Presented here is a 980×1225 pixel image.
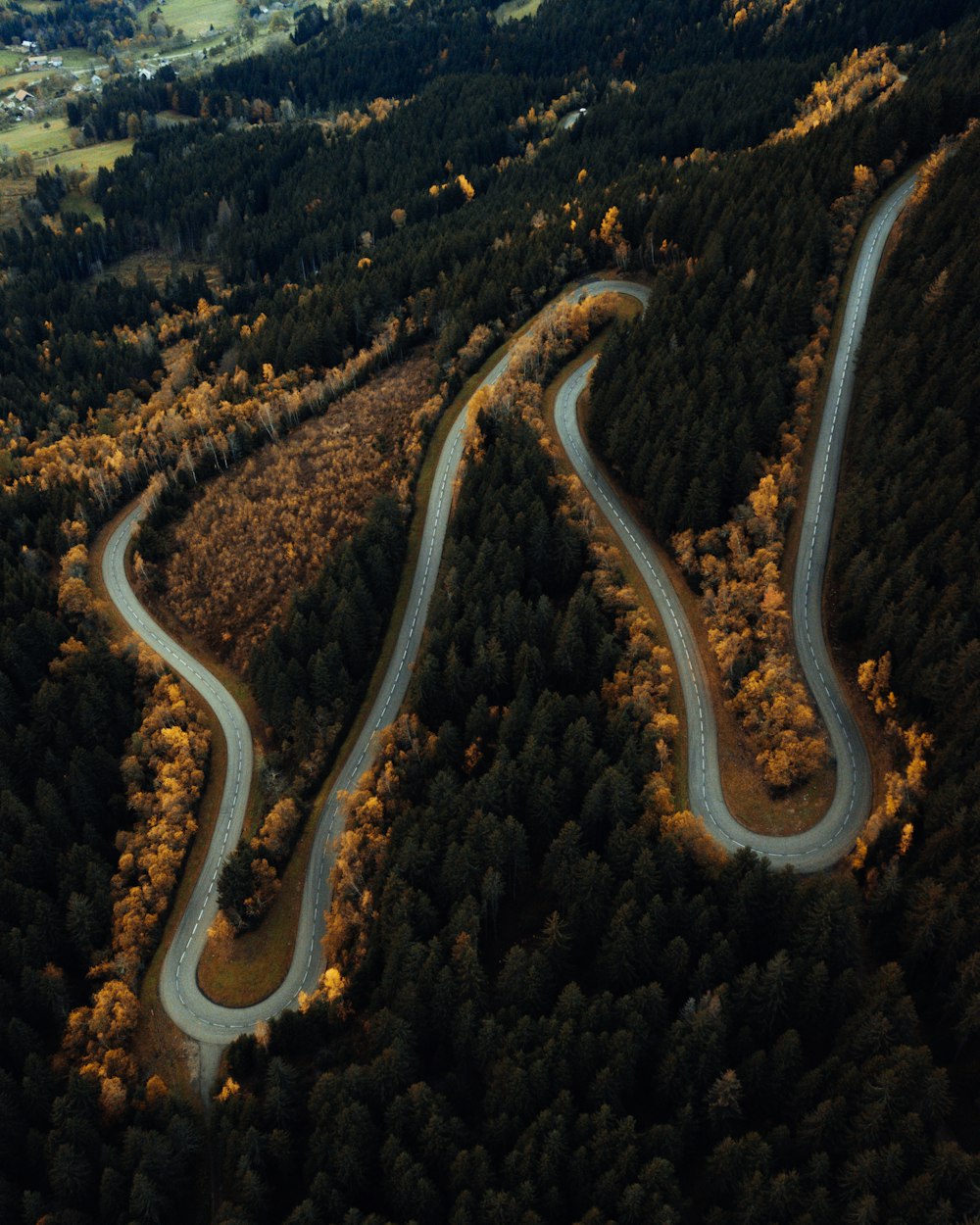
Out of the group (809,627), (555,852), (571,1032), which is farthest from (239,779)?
(809,627)

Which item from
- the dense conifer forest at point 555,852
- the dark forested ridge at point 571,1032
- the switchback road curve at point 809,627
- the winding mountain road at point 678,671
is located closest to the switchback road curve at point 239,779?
the winding mountain road at point 678,671

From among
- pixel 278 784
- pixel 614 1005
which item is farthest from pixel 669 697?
pixel 278 784

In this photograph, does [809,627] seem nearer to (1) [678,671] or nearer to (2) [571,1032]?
(1) [678,671]

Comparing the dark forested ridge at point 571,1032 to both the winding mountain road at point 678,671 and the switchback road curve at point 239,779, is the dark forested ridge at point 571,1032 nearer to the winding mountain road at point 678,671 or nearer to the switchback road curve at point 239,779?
the switchback road curve at point 239,779

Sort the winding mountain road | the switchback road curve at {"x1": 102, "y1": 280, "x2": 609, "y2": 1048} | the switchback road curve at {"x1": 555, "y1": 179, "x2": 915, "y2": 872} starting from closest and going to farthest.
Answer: the switchback road curve at {"x1": 555, "y1": 179, "x2": 915, "y2": 872} < the winding mountain road < the switchback road curve at {"x1": 102, "y1": 280, "x2": 609, "y2": 1048}

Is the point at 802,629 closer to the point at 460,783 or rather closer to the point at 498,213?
the point at 460,783

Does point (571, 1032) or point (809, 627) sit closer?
point (571, 1032)

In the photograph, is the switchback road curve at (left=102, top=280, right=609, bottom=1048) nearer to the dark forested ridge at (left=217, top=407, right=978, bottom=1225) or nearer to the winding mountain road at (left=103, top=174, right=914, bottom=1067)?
the winding mountain road at (left=103, top=174, right=914, bottom=1067)

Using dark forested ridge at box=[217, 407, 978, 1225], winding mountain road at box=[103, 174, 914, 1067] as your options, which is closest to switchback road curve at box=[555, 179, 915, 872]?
winding mountain road at box=[103, 174, 914, 1067]
